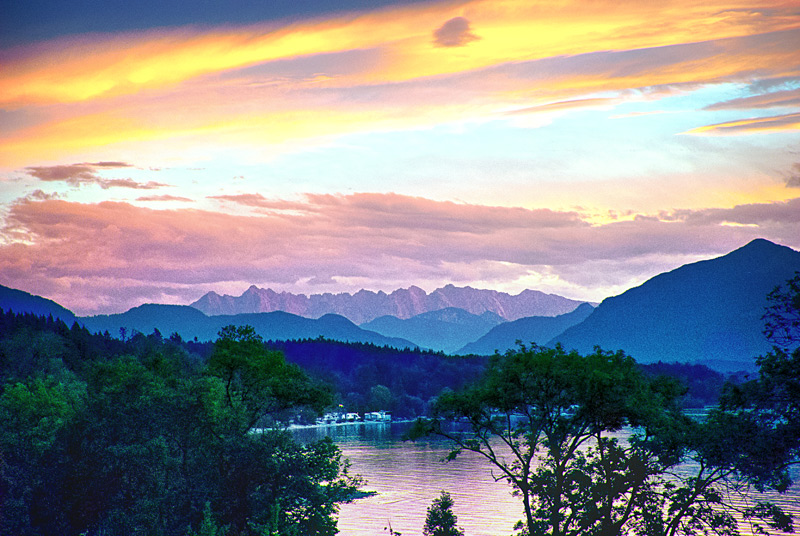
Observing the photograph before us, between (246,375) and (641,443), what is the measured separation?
3262cm

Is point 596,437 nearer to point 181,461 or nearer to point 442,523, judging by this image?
point 442,523

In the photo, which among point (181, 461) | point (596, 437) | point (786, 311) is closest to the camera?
point (786, 311)

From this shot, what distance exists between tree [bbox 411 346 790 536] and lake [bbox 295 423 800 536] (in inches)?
1231

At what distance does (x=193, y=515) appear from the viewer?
155 feet

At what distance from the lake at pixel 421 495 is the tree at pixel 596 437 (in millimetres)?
31278

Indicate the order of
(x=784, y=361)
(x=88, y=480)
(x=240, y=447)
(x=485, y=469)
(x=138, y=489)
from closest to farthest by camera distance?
1. (x=784, y=361)
2. (x=240, y=447)
3. (x=138, y=489)
4. (x=88, y=480)
5. (x=485, y=469)

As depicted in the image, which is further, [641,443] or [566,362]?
[566,362]

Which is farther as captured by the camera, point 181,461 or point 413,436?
point 181,461

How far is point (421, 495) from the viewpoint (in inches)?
3834

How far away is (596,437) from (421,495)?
56.2 meters

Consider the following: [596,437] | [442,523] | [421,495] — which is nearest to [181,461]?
[442,523]

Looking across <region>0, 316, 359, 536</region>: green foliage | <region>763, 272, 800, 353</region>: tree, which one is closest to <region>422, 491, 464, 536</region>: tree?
<region>0, 316, 359, 536</region>: green foliage

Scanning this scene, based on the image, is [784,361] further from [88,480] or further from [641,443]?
[88,480]

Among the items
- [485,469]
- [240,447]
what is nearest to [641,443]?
[240,447]
